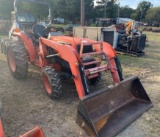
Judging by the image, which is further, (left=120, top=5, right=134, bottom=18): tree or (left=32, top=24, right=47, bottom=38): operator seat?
(left=120, top=5, right=134, bottom=18): tree

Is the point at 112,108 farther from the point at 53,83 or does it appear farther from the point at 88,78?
the point at 53,83

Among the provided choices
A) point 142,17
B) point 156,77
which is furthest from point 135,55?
point 142,17

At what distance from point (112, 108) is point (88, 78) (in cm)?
80

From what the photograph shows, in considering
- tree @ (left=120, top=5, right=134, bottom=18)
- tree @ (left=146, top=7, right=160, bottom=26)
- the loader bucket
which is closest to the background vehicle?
the loader bucket

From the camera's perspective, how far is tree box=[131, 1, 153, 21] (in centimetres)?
5607

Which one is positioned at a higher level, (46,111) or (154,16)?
→ (154,16)

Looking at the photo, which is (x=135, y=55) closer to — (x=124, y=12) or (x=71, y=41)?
(x=71, y=41)

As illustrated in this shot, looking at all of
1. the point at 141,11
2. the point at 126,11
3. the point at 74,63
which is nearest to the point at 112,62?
the point at 74,63

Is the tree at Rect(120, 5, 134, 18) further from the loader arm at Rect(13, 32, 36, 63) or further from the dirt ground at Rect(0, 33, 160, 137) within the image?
the dirt ground at Rect(0, 33, 160, 137)

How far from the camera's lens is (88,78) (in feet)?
12.3

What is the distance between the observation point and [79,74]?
10.4ft

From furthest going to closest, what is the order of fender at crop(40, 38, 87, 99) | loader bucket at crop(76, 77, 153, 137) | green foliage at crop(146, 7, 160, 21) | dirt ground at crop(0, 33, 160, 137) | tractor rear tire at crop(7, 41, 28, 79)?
1. green foliage at crop(146, 7, 160, 21)
2. tractor rear tire at crop(7, 41, 28, 79)
3. fender at crop(40, 38, 87, 99)
4. dirt ground at crop(0, 33, 160, 137)
5. loader bucket at crop(76, 77, 153, 137)

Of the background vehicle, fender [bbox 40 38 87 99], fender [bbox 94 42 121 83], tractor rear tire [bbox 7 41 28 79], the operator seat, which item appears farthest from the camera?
the background vehicle

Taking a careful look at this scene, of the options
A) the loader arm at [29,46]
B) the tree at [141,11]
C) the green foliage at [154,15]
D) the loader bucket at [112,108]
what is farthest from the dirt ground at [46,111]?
the tree at [141,11]
